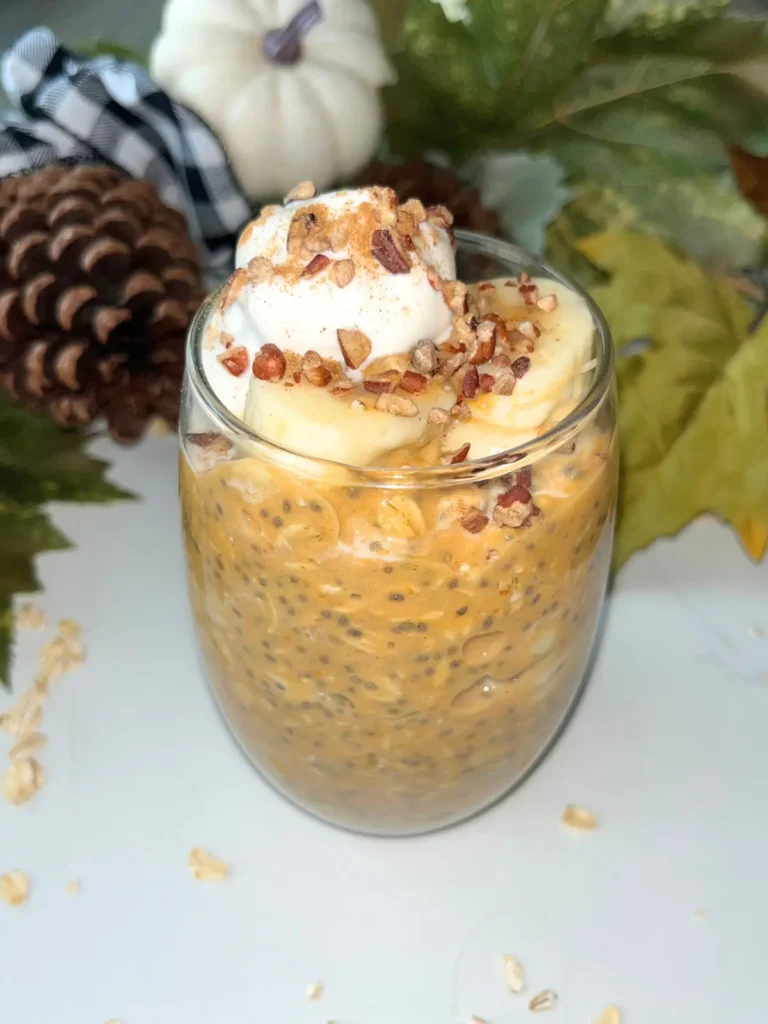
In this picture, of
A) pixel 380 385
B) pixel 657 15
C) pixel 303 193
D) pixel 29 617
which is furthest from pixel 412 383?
pixel 657 15

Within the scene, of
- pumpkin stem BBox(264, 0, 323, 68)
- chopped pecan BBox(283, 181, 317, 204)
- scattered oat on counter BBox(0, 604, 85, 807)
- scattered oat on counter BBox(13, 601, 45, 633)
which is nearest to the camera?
chopped pecan BBox(283, 181, 317, 204)

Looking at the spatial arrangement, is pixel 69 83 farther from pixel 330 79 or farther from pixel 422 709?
pixel 422 709

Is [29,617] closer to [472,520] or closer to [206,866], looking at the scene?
[206,866]

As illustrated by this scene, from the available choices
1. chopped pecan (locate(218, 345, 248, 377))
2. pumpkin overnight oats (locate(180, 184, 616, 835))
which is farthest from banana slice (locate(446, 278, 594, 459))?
chopped pecan (locate(218, 345, 248, 377))

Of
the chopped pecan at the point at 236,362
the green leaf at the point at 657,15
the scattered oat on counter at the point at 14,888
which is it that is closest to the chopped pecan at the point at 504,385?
the chopped pecan at the point at 236,362

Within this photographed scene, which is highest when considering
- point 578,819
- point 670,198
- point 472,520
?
point 472,520

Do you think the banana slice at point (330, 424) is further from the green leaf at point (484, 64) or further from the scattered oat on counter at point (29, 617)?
the green leaf at point (484, 64)

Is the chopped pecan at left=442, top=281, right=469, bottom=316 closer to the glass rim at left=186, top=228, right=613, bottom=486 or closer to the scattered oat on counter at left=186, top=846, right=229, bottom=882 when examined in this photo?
the glass rim at left=186, top=228, right=613, bottom=486
